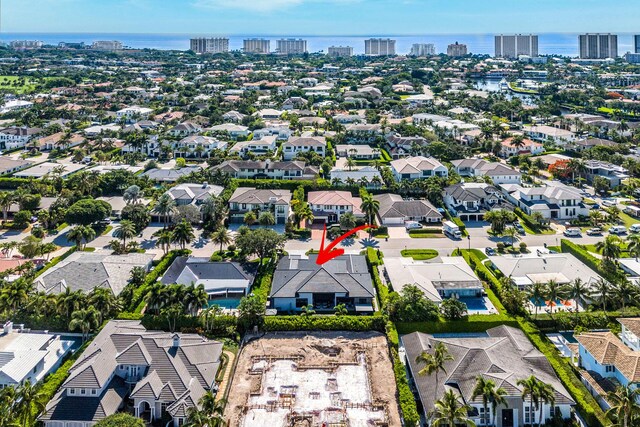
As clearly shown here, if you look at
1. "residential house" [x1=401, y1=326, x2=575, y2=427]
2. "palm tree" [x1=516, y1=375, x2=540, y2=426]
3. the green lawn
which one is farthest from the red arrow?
"palm tree" [x1=516, y1=375, x2=540, y2=426]

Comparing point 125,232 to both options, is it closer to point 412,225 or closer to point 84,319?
point 84,319

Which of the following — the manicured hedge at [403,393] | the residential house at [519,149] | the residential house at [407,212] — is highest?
the residential house at [519,149]

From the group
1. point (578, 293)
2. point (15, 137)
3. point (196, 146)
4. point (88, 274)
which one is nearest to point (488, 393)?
point (578, 293)

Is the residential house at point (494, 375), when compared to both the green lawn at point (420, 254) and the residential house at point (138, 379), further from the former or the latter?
the green lawn at point (420, 254)

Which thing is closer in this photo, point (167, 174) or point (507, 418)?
point (507, 418)

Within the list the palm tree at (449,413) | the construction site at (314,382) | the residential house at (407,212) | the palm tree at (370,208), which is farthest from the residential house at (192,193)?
the palm tree at (449,413)

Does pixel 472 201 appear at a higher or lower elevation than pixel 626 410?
higher

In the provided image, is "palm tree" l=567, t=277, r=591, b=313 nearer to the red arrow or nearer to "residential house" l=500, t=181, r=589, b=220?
the red arrow
